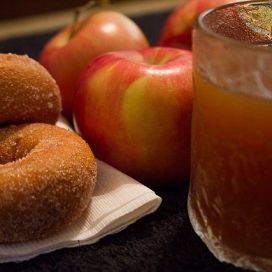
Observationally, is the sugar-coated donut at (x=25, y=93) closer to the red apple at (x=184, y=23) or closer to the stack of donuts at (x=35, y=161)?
the stack of donuts at (x=35, y=161)

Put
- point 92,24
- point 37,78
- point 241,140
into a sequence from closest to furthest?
point 241,140 → point 37,78 → point 92,24

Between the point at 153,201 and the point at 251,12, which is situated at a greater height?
the point at 251,12

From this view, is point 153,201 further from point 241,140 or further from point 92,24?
point 92,24

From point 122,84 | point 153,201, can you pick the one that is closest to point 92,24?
point 122,84

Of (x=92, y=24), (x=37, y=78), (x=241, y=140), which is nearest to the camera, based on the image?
(x=241, y=140)

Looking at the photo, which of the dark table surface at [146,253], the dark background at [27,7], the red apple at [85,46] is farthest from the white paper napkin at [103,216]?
the dark background at [27,7]

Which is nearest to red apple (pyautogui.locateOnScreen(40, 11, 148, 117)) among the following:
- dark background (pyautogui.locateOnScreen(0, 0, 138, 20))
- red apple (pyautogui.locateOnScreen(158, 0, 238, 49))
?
red apple (pyautogui.locateOnScreen(158, 0, 238, 49))

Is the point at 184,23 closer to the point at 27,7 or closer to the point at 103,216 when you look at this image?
the point at 103,216

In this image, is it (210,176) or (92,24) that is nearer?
(210,176)
